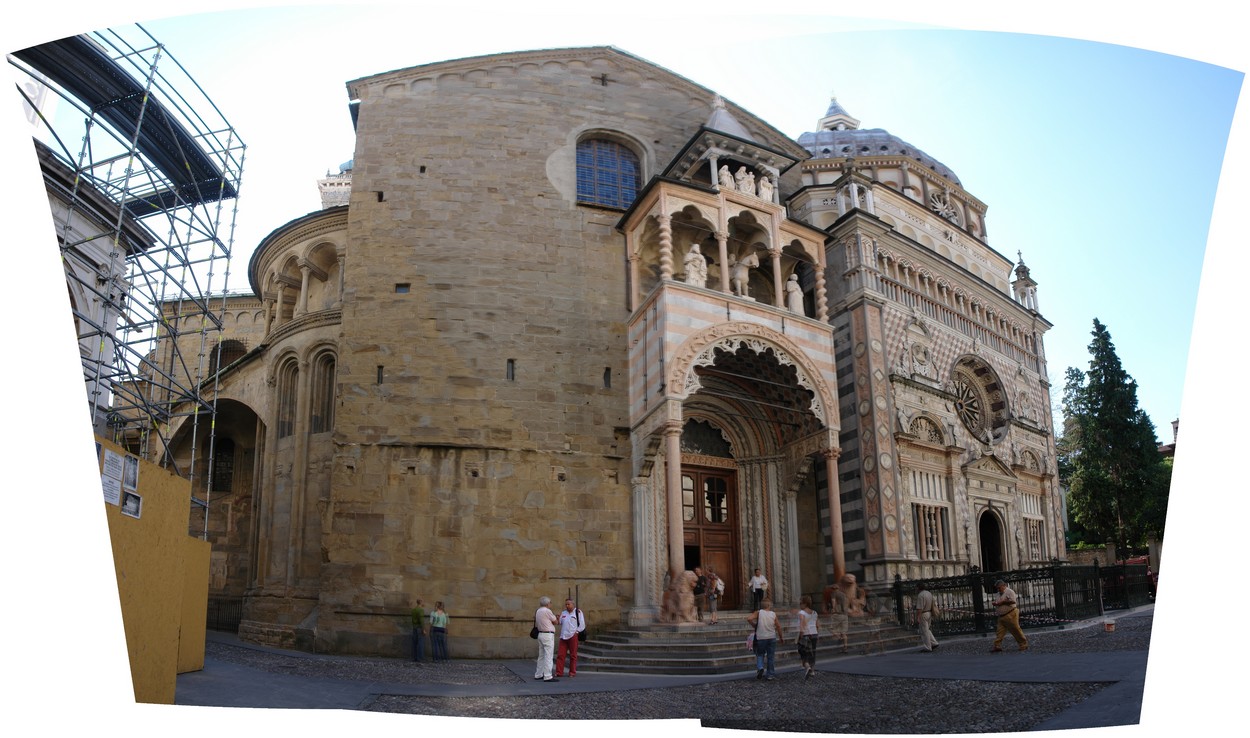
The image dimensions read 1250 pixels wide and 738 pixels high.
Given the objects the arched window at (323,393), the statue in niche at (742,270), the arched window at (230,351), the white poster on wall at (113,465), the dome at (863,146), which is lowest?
the white poster on wall at (113,465)

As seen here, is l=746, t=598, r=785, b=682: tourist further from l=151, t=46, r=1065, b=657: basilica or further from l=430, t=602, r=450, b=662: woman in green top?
l=430, t=602, r=450, b=662: woman in green top

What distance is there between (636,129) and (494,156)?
4.19 meters

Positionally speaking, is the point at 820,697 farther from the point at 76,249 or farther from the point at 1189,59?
the point at 76,249

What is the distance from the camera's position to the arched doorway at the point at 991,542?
73.3 ft

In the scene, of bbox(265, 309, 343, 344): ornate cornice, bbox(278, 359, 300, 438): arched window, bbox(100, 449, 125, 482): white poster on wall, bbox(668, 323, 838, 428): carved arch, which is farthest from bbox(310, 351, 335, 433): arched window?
bbox(100, 449, 125, 482): white poster on wall

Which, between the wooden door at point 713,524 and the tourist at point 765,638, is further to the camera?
the wooden door at point 713,524

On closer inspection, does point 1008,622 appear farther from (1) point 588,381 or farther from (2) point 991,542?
(1) point 588,381

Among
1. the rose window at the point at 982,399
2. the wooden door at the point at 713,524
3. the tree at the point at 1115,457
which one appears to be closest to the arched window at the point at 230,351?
the wooden door at the point at 713,524

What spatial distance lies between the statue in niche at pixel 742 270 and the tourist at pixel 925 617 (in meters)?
7.50

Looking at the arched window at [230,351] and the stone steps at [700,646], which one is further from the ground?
the arched window at [230,351]

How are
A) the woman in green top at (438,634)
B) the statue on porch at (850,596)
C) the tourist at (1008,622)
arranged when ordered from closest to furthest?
the tourist at (1008,622) < the woman in green top at (438,634) < the statue on porch at (850,596)

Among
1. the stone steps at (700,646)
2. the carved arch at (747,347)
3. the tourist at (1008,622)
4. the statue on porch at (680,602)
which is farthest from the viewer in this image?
the carved arch at (747,347)

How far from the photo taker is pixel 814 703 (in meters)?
10.8

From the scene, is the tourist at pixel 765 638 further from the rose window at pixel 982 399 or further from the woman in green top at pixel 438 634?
the rose window at pixel 982 399
